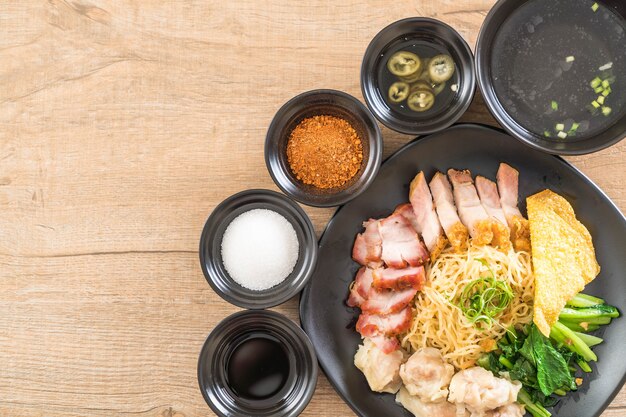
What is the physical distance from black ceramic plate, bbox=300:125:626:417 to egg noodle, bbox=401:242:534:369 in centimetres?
33

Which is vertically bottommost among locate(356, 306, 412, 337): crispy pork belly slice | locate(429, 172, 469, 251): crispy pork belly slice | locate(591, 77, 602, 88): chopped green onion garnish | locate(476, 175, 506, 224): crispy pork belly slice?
locate(356, 306, 412, 337): crispy pork belly slice

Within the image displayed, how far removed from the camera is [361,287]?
3230mm

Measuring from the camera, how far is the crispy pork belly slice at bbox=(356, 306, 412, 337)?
3.16 m

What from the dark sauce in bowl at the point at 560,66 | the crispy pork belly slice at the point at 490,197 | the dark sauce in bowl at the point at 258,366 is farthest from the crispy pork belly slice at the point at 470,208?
the dark sauce in bowl at the point at 258,366

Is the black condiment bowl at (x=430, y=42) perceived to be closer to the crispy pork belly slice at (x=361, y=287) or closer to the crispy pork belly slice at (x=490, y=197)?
the crispy pork belly slice at (x=490, y=197)

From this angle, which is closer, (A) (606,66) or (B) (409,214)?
(A) (606,66)

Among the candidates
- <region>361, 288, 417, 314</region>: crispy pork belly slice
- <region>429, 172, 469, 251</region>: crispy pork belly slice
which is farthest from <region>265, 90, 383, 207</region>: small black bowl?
<region>361, 288, 417, 314</region>: crispy pork belly slice

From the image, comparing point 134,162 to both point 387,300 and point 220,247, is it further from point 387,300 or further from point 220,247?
point 387,300

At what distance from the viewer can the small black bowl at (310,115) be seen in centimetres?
309

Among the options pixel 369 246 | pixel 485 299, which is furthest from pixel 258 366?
pixel 485 299

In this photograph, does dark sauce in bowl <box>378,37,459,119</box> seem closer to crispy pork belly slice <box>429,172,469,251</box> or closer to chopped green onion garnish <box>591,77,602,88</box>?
crispy pork belly slice <box>429,172,469,251</box>

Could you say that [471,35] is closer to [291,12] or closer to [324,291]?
[291,12]

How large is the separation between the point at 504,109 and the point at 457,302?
96 cm

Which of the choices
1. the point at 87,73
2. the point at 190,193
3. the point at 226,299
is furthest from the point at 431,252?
the point at 87,73
